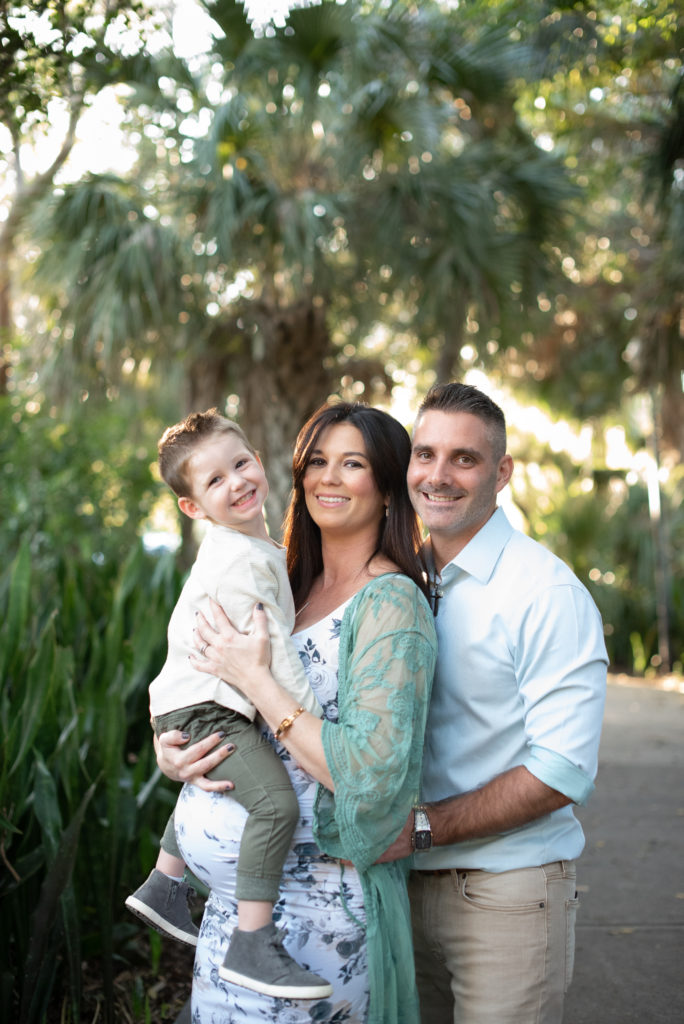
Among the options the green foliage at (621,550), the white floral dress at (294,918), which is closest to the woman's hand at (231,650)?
the white floral dress at (294,918)

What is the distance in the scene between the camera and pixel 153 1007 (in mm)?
3424

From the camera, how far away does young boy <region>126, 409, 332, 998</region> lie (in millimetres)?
1967

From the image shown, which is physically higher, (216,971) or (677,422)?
(677,422)

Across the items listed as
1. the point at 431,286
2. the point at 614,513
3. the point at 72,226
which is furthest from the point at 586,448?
the point at 72,226

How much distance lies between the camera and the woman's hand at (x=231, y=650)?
2.06 metres

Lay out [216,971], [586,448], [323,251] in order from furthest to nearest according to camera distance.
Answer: [586,448] → [323,251] → [216,971]

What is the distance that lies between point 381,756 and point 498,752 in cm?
41

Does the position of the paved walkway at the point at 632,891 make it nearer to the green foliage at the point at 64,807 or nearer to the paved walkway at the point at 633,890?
the paved walkway at the point at 633,890

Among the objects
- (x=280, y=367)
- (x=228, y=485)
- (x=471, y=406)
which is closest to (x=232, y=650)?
(x=228, y=485)

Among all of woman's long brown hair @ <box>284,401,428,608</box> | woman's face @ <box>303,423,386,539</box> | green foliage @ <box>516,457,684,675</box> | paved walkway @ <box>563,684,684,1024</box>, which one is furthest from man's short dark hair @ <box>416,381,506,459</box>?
green foliage @ <box>516,457,684,675</box>

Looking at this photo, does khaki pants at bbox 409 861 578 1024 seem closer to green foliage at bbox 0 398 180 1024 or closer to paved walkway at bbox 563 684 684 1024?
green foliage at bbox 0 398 180 1024

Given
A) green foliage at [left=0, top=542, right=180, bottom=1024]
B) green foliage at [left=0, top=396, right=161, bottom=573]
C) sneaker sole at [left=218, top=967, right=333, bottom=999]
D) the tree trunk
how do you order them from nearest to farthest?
1. sneaker sole at [left=218, top=967, right=333, bottom=999]
2. green foliage at [left=0, top=542, right=180, bottom=1024]
3. green foliage at [left=0, top=396, right=161, bottom=573]
4. the tree trunk

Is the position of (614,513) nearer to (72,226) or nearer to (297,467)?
(72,226)

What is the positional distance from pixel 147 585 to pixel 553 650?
445 cm
